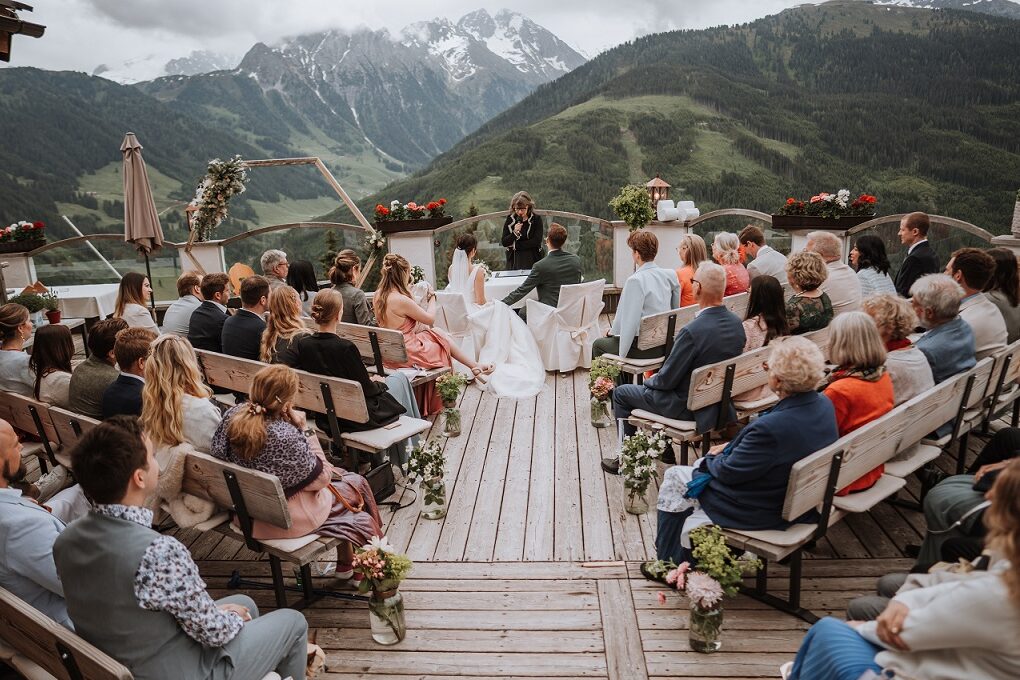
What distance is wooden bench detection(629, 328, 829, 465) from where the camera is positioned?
3.85m

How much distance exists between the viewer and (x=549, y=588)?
10.9ft

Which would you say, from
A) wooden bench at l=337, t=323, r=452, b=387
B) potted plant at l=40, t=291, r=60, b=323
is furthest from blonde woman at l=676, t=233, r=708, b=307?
potted plant at l=40, t=291, r=60, b=323

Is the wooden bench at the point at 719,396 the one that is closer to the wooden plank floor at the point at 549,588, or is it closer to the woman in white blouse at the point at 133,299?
the wooden plank floor at the point at 549,588

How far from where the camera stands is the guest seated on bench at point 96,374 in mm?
3756

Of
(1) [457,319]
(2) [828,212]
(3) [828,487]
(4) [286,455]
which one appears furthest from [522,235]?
(3) [828,487]

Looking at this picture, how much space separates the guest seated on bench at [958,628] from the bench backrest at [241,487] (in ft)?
7.22

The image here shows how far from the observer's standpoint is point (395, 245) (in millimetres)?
9625

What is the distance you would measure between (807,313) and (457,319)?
147 inches

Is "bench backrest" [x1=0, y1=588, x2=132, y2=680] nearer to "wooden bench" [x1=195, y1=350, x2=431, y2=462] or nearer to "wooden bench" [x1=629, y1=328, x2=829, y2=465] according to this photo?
"wooden bench" [x1=195, y1=350, x2=431, y2=462]

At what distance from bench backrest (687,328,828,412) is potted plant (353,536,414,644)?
1974 mm

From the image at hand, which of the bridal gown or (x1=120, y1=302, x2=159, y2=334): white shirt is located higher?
(x1=120, y1=302, x2=159, y2=334): white shirt

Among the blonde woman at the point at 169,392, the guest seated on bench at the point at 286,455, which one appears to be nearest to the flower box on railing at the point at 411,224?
the blonde woman at the point at 169,392

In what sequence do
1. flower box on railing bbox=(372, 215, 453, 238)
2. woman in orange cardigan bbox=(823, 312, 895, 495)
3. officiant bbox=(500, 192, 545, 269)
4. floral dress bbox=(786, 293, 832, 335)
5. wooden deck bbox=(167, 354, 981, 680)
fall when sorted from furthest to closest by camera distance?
flower box on railing bbox=(372, 215, 453, 238) < officiant bbox=(500, 192, 545, 269) < floral dress bbox=(786, 293, 832, 335) < woman in orange cardigan bbox=(823, 312, 895, 495) < wooden deck bbox=(167, 354, 981, 680)

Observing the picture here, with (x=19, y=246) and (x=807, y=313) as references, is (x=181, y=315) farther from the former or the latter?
(x=19, y=246)
